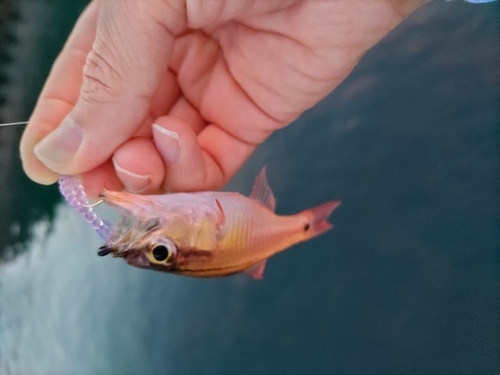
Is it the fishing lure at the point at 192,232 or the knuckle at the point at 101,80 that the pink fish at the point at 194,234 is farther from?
the knuckle at the point at 101,80

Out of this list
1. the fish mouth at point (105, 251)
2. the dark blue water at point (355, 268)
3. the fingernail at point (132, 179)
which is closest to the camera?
the fish mouth at point (105, 251)

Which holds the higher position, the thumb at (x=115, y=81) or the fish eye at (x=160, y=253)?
the thumb at (x=115, y=81)

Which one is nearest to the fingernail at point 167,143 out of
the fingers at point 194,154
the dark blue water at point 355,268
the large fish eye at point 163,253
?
the fingers at point 194,154

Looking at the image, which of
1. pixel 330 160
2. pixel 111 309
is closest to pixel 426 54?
pixel 330 160

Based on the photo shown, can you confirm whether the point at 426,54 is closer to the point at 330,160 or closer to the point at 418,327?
the point at 330,160

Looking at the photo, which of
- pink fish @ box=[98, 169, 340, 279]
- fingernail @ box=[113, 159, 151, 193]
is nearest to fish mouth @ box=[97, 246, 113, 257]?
pink fish @ box=[98, 169, 340, 279]

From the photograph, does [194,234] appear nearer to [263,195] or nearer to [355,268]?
[263,195]

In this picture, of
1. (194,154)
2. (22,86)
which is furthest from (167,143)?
(22,86)
